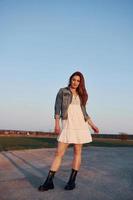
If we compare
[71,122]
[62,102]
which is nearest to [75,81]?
[62,102]

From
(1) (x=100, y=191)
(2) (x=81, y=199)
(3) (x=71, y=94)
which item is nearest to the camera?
(2) (x=81, y=199)

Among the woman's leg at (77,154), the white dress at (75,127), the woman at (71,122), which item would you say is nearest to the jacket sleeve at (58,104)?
the woman at (71,122)

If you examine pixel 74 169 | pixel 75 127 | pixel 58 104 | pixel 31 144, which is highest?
Result: pixel 58 104

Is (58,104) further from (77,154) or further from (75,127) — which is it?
(77,154)

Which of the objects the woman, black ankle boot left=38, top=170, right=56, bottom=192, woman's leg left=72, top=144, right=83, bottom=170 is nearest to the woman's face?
the woman

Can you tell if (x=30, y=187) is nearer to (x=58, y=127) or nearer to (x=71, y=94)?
(x=58, y=127)

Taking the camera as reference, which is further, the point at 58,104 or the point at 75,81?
the point at 75,81

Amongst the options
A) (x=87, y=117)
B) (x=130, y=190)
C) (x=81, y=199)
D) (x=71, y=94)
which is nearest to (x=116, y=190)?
(x=130, y=190)

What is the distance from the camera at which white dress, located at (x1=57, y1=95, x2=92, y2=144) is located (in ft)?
20.9

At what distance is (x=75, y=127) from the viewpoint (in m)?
6.46

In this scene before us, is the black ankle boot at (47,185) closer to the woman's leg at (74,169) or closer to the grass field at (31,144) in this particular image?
the woman's leg at (74,169)

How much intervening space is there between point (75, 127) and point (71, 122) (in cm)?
11

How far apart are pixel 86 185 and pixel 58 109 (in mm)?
1453

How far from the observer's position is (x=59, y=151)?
6434mm
